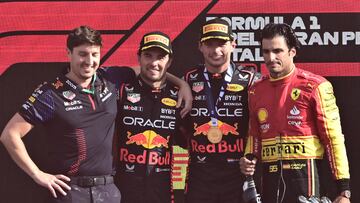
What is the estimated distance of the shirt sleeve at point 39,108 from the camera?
324 centimetres

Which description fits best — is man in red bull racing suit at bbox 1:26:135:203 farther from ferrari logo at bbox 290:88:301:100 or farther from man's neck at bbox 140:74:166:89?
ferrari logo at bbox 290:88:301:100

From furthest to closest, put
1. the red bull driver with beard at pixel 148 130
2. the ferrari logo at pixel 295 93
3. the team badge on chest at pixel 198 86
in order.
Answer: the team badge on chest at pixel 198 86, the red bull driver with beard at pixel 148 130, the ferrari logo at pixel 295 93

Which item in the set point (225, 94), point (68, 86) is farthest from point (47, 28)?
point (225, 94)

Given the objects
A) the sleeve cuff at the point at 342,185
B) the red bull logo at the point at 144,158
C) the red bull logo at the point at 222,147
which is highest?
the red bull logo at the point at 222,147

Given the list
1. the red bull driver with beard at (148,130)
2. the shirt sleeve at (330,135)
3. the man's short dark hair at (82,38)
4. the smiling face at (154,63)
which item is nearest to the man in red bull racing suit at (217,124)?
the red bull driver with beard at (148,130)

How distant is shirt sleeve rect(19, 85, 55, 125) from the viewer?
10.6 feet

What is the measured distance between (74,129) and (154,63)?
710 mm

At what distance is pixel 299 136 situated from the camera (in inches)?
130

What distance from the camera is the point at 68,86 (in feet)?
11.0

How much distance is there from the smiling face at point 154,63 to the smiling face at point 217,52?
10.6 inches

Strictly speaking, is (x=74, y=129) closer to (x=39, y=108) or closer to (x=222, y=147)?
(x=39, y=108)

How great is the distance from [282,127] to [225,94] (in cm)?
54

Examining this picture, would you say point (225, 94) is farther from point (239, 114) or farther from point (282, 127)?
point (282, 127)

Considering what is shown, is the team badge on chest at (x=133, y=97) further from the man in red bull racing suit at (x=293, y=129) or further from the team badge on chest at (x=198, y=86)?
the man in red bull racing suit at (x=293, y=129)
